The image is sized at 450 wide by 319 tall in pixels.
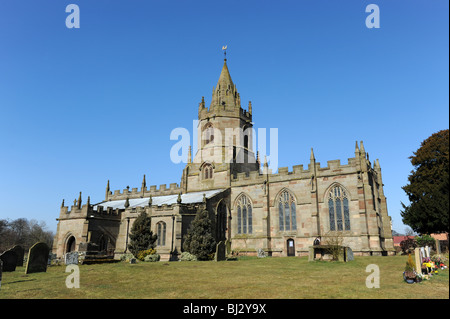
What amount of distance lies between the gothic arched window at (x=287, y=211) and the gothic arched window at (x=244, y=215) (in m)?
3.78

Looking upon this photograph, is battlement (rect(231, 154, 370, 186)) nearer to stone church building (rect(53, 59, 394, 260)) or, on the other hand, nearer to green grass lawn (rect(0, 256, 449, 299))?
stone church building (rect(53, 59, 394, 260))

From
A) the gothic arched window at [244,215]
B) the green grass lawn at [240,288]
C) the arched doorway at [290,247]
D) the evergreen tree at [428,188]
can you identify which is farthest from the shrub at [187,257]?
the evergreen tree at [428,188]

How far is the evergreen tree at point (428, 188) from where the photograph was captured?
82.1ft

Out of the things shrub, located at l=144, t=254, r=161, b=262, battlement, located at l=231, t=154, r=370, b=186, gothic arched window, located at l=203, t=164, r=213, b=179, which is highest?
gothic arched window, located at l=203, t=164, r=213, b=179

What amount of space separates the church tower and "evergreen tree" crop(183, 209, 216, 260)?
32.1 feet

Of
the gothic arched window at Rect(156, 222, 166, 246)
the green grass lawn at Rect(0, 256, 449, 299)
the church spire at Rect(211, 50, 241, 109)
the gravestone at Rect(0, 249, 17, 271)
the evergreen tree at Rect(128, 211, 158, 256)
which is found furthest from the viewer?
the church spire at Rect(211, 50, 241, 109)

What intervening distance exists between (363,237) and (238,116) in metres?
22.6

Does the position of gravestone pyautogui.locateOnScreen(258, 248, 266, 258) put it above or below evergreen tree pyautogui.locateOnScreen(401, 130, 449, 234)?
below

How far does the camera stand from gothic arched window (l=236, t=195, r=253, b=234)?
36.4 m

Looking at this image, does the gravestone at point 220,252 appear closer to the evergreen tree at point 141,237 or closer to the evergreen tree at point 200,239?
the evergreen tree at point 200,239

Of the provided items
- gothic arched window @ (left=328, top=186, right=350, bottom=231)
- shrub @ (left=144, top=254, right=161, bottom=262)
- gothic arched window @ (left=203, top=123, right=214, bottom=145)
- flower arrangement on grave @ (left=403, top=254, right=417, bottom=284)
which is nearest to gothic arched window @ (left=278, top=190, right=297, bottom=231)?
gothic arched window @ (left=328, top=186, right=350, bottom=231)

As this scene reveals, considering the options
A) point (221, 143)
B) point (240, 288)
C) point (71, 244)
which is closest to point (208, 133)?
point (221, 143)
